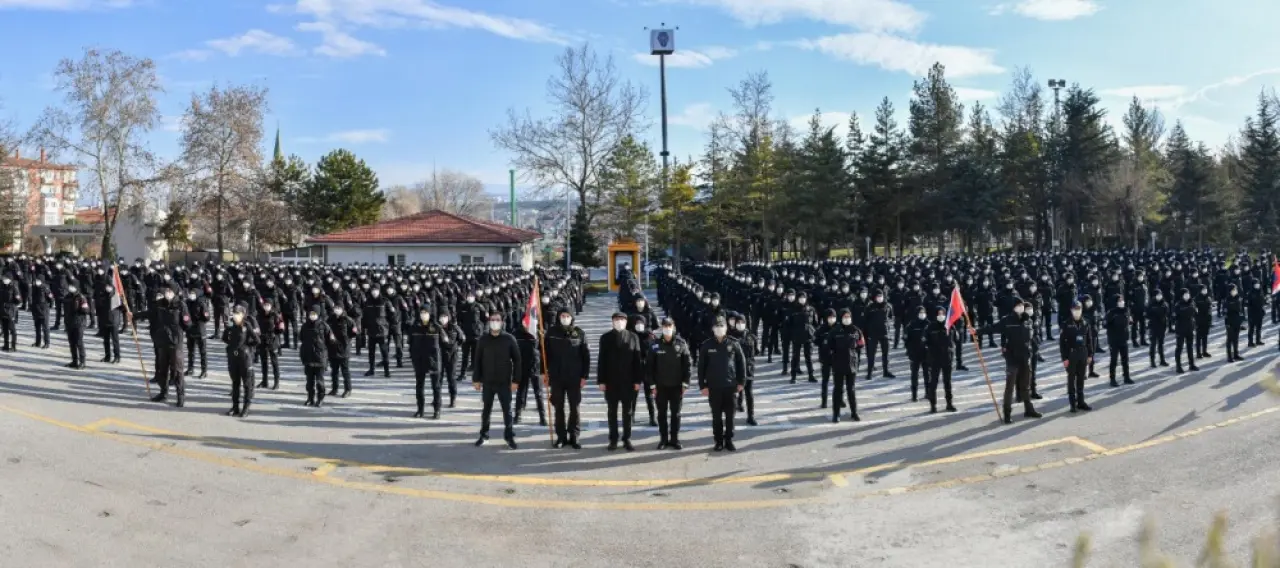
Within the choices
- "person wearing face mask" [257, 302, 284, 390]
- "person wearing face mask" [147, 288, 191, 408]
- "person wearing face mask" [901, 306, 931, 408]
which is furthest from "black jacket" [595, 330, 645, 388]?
"person wearing face mask" [257, 302, 284, 390]

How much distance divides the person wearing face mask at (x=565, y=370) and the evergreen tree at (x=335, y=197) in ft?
178

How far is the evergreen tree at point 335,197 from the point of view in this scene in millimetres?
61094

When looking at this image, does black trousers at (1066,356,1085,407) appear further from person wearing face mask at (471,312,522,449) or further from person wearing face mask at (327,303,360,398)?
person wearing face mask at (327,303,360,398)

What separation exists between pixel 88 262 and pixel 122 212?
24.5 meters

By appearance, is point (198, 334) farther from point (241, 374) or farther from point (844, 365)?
point (844, 365)

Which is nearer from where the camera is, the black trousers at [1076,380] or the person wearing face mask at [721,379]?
the person wearing face mask at [721,379]

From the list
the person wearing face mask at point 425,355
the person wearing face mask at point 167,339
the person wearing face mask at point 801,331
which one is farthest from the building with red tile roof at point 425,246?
the person wearing face mask at point 425,355

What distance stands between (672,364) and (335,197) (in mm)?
55434

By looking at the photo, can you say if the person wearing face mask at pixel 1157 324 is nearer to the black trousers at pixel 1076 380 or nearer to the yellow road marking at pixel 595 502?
the black trousers at pixel 1076 380

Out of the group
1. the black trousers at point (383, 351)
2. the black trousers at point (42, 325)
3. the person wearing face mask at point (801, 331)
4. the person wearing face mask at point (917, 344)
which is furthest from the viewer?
the black trousers at point (42, 325)

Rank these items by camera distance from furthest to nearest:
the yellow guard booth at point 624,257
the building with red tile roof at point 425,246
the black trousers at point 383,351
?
1. the building with red tile roof at point 425,246
2. the yellow guard booth at point 624,257
3. the black trousers at point 383,351

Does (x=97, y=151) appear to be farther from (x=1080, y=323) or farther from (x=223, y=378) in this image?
(x=1080, y=323)

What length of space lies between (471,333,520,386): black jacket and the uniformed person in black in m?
1.69

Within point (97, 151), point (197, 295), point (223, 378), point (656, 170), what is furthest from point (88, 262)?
point (656, 170)
